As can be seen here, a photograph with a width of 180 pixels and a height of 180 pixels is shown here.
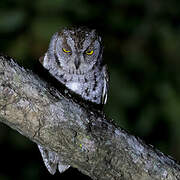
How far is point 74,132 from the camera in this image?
5.91ft

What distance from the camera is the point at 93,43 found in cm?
268

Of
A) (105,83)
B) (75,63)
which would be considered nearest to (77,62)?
(75,63)

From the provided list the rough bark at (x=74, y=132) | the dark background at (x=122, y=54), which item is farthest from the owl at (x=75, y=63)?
the rough bark at (x=74, y=132)

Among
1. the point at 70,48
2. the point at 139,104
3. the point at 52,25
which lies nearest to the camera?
the point at 70,48

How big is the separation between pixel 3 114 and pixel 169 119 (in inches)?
87.9

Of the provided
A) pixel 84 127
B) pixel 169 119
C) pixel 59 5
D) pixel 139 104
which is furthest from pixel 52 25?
pixel 84 127

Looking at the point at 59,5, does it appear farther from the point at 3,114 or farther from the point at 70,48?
the point at 3,114

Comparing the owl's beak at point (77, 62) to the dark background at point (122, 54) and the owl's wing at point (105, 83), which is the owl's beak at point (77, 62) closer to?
the owl's wing at point (105, 83)

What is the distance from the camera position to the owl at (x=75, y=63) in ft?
8.59

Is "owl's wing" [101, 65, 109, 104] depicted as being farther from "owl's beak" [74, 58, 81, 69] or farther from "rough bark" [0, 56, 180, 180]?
"rough bark" [0, 56, 180, 180]

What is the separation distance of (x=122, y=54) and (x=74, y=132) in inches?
80.3

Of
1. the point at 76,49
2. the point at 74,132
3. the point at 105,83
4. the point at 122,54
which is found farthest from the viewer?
the point at 122,54

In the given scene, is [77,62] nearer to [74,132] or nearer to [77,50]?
[77,50]

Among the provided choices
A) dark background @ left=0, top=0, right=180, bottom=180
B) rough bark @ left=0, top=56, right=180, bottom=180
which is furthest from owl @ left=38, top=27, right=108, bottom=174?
rough bark @ left=0, top=56, right=180, bottom=180
